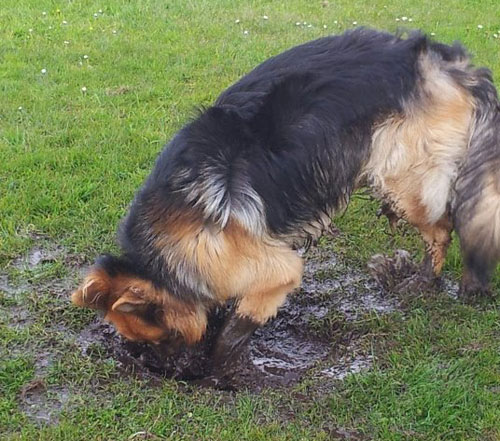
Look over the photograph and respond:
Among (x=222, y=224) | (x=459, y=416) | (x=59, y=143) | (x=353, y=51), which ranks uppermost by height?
(x=353, y=51)

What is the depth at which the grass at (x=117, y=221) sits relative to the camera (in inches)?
152

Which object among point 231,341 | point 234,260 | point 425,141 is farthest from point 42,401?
point 425,141

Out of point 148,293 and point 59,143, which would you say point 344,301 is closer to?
point 148,293

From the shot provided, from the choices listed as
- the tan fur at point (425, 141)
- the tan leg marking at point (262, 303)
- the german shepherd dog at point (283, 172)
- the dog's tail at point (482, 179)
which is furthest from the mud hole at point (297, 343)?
the tan fur at point (425, 141)

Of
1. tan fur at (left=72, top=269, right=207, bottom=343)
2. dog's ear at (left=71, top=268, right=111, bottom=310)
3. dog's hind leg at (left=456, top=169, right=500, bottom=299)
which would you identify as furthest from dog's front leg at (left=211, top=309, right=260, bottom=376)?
dog's hind leg at (left=456, top=169, right=500, bottom=299)

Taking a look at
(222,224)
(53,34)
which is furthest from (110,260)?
(53,34)

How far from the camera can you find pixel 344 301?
16.3ft

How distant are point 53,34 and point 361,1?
4.71 m

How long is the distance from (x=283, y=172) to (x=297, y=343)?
50.4 inches

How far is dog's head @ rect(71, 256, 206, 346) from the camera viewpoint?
378 centimetres

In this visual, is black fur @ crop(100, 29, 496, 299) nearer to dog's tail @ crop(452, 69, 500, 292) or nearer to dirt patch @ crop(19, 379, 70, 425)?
dog's tail @ crop(452, 69, 500, 292)

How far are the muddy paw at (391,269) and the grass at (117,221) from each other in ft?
0.75

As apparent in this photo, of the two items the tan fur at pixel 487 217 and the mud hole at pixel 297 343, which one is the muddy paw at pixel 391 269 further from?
the tan fur at pixel 487 217

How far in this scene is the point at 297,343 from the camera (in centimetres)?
463
